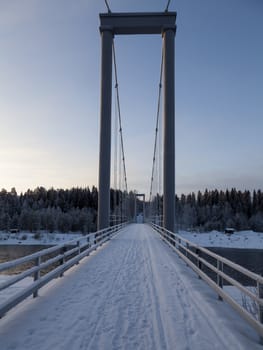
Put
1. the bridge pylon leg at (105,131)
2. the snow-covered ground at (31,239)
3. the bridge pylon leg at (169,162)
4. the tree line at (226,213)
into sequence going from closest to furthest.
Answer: the bridge pylon leg at (169,162) < the bridge pylon leg at (105,131) < the snow-covered ground at (31,239) < the tree line at (226,213)

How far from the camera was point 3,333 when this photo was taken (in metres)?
3.69

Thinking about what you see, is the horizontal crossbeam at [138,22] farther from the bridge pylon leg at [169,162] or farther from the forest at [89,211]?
the forest at [89,211]

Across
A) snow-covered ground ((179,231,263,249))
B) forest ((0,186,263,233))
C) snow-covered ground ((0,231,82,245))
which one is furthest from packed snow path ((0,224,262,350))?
forest ((0,186,263,233))

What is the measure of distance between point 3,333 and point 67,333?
748 mm

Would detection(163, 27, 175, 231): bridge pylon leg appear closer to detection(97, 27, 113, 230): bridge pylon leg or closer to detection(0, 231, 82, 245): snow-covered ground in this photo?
detection(97, 27, 113, 230): bridge pylon leg

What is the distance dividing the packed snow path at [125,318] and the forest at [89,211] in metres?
49.8

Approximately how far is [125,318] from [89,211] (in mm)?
85664

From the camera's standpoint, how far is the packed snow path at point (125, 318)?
346cm

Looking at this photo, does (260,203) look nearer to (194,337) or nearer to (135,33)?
(135,33)

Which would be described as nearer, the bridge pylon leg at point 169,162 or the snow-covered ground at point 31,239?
the bridge pylon leg at point 169,162

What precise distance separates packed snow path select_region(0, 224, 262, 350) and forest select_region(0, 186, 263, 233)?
49.8 meters

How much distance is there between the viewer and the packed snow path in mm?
3457

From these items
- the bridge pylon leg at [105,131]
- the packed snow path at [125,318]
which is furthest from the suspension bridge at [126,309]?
the bridge pylon leg at [105,131]

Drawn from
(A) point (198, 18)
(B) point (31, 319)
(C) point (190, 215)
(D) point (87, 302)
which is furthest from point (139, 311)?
(C) point (190, 215)
